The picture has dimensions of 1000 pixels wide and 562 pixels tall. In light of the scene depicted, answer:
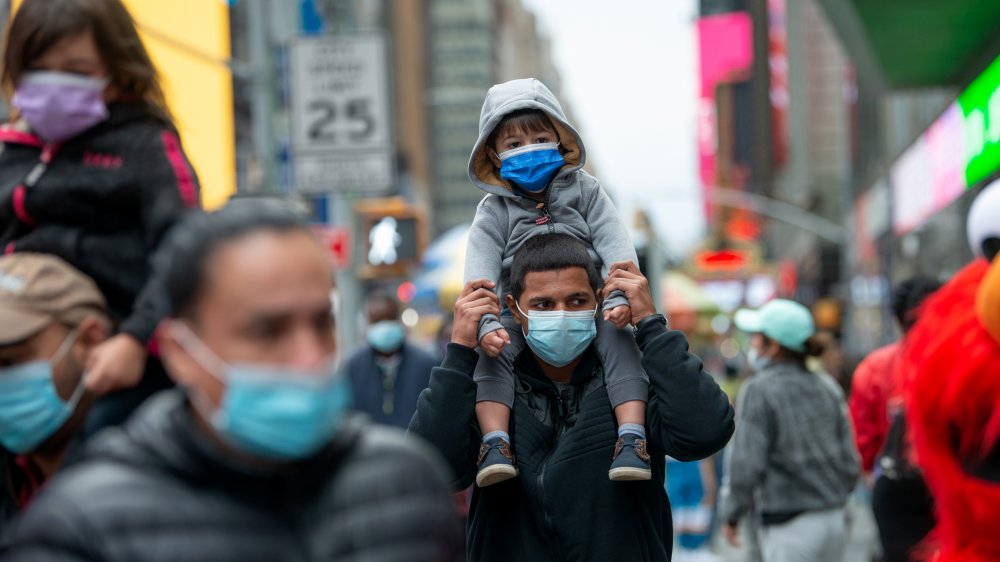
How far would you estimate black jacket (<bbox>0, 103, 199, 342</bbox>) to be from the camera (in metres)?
3.72

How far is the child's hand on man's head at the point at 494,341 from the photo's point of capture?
157 inches

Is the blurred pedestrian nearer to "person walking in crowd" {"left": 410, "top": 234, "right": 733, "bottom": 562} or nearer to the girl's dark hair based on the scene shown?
"person walking in crowd" {"left": 410, "top": 234, "right": 733, "bottom": 562}

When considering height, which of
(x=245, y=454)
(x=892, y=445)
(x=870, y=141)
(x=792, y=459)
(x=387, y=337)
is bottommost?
(x=792, y=459)

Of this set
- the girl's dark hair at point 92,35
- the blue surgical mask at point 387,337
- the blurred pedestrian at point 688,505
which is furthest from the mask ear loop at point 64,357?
the blurred pedestrian at point 688,505

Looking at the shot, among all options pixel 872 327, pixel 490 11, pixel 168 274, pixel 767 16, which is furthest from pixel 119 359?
pixel 490 11

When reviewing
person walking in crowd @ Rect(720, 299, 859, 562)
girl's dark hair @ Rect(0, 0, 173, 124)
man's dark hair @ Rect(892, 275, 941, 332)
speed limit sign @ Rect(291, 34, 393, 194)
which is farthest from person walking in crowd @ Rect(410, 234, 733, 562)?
speed limit sign @ Rect(291, 34, 393, 194)

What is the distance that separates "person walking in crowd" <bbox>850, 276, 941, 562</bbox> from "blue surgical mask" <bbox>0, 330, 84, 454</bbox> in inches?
172

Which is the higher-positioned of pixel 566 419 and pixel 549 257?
pixel 549 257

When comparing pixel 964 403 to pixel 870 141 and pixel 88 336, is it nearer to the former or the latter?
pixel 88 336

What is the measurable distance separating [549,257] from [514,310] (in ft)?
0.74

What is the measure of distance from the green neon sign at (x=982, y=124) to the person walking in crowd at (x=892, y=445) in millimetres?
7715

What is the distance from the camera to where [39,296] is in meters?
3.34

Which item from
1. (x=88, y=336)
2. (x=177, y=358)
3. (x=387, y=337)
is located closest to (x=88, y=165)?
(x=88, y=336)

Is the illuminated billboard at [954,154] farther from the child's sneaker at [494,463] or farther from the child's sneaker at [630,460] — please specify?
the child's sneaker at [494,463]
